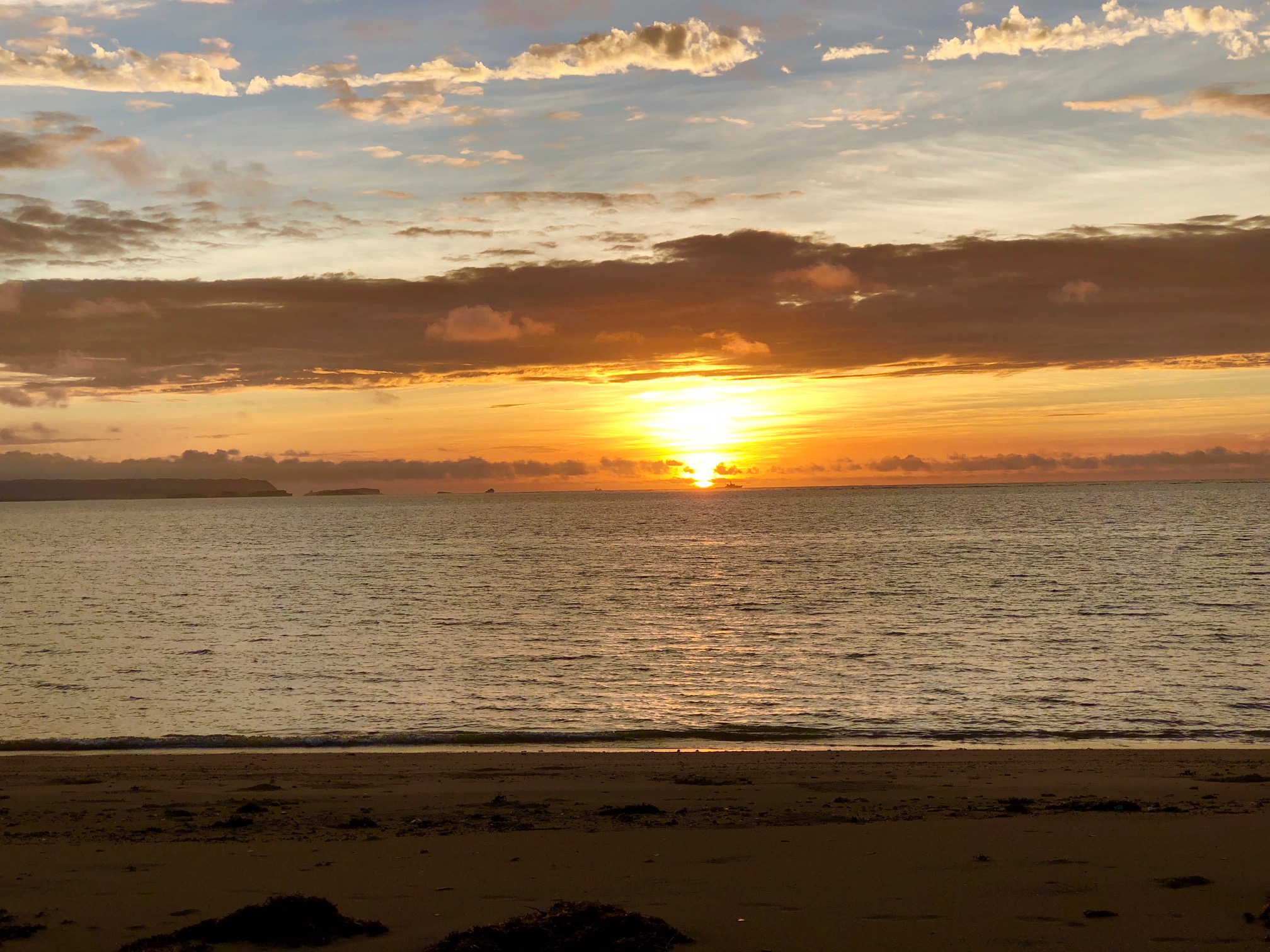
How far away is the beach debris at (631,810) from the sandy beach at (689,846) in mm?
66

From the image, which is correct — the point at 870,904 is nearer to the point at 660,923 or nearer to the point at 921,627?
the point at 660,923

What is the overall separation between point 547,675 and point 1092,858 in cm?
2219

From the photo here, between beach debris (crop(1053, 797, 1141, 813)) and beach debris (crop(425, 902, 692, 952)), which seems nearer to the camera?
beach debris (crop(425, 902, 692, 952))

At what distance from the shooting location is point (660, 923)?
8.48 m

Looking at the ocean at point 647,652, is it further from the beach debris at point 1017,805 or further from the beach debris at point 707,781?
the beach debris at point 1017,805

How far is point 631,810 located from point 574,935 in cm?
619

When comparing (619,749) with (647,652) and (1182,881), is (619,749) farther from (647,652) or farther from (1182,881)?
(647,652)

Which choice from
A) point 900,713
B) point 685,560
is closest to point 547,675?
point 900,713

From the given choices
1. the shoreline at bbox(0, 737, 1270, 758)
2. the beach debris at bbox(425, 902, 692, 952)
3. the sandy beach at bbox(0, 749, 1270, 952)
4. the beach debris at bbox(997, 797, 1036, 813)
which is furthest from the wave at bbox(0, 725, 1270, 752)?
the beach debris at bbox(425, 902, 692, 952)

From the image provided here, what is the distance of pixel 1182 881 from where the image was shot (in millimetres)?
10039

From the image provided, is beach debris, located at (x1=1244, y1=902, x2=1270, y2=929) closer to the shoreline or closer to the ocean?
the shoreline

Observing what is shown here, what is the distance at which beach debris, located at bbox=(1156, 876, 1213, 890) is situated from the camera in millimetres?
9898

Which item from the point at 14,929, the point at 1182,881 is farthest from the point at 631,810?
the point at 14,929

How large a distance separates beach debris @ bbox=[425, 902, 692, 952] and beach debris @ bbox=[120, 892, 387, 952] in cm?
95
